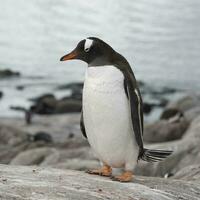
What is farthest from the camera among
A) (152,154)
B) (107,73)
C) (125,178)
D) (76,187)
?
(152,154)

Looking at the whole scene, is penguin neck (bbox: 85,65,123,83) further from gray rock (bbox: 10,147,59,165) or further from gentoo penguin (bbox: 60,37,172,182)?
gray rock (bbox: 10,147,59,165)

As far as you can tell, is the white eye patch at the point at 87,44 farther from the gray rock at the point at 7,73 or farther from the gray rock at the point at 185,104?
the gray rock at the point at 7,73

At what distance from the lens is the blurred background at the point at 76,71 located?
48.2 ft

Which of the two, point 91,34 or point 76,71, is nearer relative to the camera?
point 76,71

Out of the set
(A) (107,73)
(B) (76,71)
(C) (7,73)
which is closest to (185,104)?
(B) (76,71)

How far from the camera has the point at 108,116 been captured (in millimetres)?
5707

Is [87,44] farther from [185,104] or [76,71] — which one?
[76,71]

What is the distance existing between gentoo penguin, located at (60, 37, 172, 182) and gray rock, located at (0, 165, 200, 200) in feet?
0.83

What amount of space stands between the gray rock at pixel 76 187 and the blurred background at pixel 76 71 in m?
3.90

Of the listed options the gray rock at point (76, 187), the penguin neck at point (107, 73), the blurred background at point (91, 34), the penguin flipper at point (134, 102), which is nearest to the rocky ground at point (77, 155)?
the gray rock at point (76, 187)

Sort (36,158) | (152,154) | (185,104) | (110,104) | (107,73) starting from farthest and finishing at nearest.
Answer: (185,104) → (36,158) → (152,154) → (110,104) → (107,73)

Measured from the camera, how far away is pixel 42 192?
16.5 ft

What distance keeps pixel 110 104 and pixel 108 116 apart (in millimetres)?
109

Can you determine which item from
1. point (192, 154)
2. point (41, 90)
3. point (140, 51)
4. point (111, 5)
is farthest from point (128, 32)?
point (192, 154)
